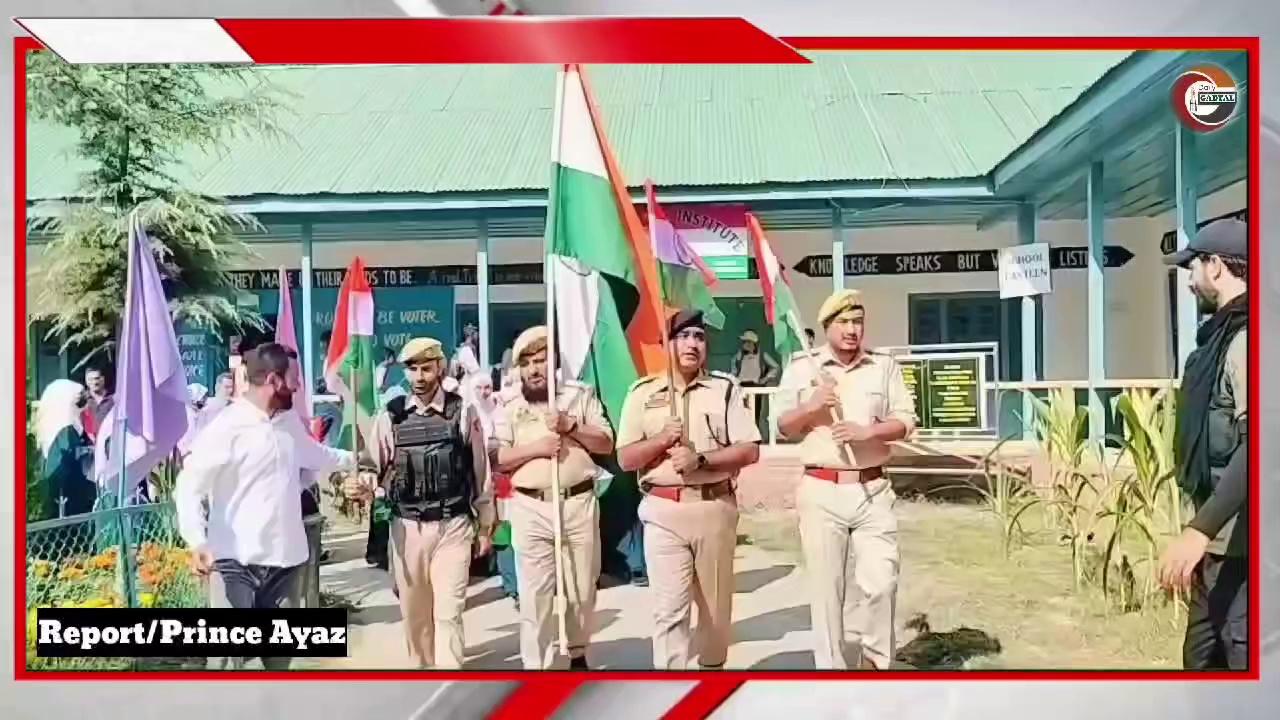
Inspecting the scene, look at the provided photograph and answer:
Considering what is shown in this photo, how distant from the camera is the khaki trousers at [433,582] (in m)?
2.70

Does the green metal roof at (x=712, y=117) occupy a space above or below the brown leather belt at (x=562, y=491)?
above

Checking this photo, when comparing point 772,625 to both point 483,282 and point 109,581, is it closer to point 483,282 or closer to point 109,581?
point 483,282

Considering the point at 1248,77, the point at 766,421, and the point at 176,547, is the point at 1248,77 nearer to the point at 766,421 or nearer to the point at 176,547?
the point at 766,421

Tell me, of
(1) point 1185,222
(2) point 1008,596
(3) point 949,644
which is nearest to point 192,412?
(3) point 949,644

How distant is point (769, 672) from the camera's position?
2.71m

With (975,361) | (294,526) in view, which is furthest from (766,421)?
(294,526)

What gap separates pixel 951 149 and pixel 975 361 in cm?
50

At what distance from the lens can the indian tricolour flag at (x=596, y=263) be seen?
8.65ft

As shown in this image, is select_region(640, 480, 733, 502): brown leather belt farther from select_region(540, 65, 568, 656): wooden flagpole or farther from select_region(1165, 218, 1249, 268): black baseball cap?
select_region(1165, 218, 1249, 268): black baseball cap

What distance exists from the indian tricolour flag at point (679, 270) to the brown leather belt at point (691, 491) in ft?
1.24

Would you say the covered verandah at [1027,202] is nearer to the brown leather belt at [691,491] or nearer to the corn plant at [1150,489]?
the corn plant at [1150,489]

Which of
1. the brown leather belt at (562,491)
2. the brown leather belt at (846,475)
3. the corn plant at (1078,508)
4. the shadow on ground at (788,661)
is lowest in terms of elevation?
the shadow on ground at (788,661)

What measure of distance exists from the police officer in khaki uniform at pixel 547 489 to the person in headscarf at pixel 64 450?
3.25ft

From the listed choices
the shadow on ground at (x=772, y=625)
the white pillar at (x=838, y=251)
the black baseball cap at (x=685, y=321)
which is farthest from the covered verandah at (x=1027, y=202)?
the shadow on ground at (x=772, y=625)
